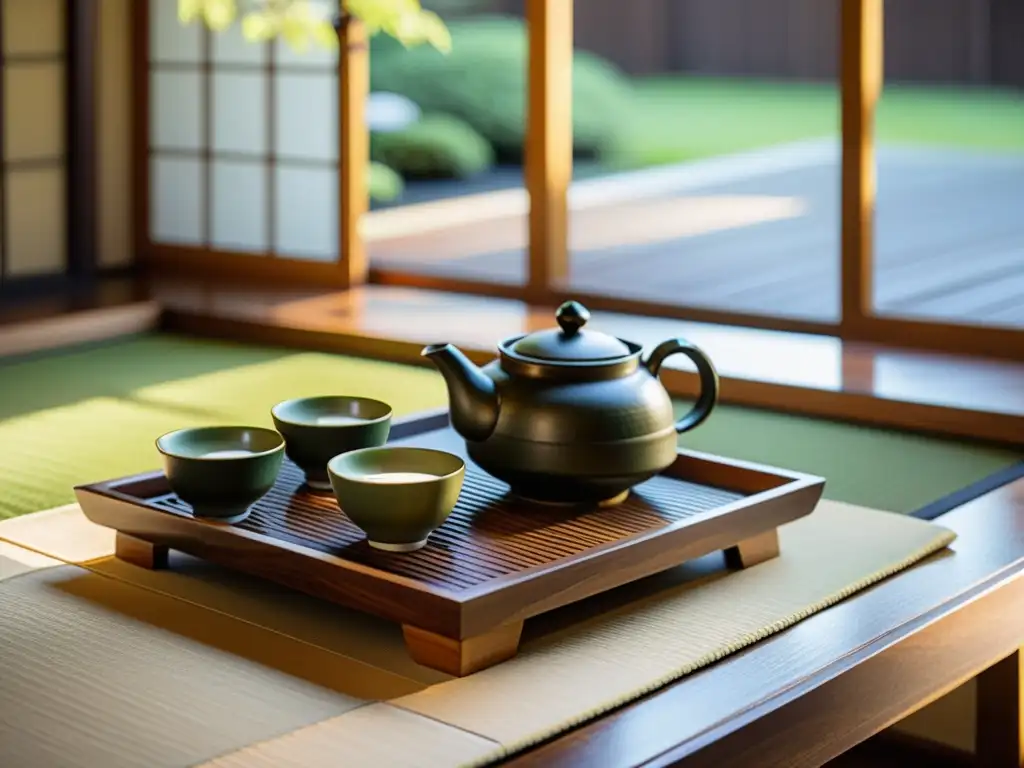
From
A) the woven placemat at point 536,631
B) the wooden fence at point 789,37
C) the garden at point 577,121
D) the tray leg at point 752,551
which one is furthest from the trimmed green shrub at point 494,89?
the tray leg at point 752,551

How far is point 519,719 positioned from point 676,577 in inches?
20.0

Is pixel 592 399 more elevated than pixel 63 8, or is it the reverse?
pixel 63 8

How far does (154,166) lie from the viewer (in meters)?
5.78

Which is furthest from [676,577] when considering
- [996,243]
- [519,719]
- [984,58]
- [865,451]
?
[984,58]

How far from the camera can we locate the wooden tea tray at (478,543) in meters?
1.83

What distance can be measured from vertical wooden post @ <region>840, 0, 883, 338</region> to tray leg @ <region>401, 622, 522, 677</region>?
2674 millimetres

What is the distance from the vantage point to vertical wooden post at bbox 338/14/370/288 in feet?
17.0

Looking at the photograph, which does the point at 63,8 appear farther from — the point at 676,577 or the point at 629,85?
the point at 629,85

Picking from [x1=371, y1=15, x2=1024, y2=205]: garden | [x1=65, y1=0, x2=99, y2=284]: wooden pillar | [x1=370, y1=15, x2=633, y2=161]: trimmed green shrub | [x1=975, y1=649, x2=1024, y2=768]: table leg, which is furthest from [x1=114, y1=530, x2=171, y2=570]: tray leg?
[x1=370, y1=15, x2=633, y2=161]: trimmed green shrub

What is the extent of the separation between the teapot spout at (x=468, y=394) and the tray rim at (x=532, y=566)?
0.82 feet

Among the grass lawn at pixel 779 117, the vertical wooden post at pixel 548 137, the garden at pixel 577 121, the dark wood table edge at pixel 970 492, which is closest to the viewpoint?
the dark wood table edge at pixel 970 492

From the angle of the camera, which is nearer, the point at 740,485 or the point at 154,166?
the point at 740,485

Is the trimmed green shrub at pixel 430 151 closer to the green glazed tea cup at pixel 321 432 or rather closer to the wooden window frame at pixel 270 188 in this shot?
the wooden window frame at pixel 270 188

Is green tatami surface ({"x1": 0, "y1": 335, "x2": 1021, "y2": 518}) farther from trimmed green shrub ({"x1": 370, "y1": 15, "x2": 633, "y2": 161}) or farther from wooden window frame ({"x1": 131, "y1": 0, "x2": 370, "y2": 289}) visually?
trimmed green shrub ({"x1": 370, "y1": 15, "x2": 633, "y2": 161})
